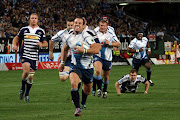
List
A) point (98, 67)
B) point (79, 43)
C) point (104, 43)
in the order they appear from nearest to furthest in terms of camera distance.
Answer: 1. point (79, 43)
2. point (98, 67)
3. point (104, 43)

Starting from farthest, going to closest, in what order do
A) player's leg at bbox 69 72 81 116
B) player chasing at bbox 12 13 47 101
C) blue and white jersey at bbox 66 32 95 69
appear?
1. player chasing at bbox 12 13 47 101
2. blue and white jersey at bbox 66 32 95 69
3. player's leg at bbox 69 72 81 116

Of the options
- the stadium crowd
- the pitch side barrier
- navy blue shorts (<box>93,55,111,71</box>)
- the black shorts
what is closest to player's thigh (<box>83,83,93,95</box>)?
navy blue shorts (<box>93,55,111,71</box>)

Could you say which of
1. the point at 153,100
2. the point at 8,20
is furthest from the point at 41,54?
the point at 153,100

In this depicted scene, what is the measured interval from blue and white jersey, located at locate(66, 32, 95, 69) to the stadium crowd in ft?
69.7

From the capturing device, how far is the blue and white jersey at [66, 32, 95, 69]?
35.9 ft

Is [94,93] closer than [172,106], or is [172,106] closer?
[172,106]

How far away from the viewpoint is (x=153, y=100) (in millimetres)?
14820

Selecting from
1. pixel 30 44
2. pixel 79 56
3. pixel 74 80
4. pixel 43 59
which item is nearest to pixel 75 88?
pixel 74 80

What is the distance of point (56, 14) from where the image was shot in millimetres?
41688

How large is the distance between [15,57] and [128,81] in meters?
14.3

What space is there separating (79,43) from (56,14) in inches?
1220

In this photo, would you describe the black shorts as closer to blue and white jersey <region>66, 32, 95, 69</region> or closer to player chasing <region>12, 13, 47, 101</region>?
player chasing <region>12, 13, 47, 101</region>

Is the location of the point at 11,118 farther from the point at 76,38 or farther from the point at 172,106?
the point at 172,106

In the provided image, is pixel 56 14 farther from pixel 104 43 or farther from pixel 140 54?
pixel 104 43
